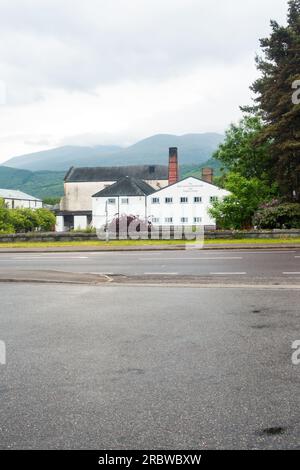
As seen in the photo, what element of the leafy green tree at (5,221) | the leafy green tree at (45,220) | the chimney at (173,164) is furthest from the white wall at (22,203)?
A: the chimney at (173,164)

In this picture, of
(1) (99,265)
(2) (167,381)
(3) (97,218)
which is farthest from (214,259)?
(3) (97,218)

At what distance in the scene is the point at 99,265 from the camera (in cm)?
1555

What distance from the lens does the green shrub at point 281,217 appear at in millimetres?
26750

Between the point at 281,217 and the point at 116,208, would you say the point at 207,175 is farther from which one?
the point at 281,217

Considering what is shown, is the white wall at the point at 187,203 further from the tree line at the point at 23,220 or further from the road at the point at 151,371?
the road at the point at 151,371

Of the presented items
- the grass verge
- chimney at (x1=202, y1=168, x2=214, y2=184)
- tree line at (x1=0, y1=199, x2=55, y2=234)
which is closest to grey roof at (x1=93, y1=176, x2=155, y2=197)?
chimney at (x1=202, y1=168, x2=214, y2=184)

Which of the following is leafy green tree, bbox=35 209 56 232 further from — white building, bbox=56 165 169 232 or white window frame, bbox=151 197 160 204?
white window frame, bbox=151 197 160 204

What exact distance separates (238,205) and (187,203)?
129ft

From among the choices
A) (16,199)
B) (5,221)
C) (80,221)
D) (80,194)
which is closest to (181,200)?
(80,221)

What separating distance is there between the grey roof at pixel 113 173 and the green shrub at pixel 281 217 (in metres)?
80.5
